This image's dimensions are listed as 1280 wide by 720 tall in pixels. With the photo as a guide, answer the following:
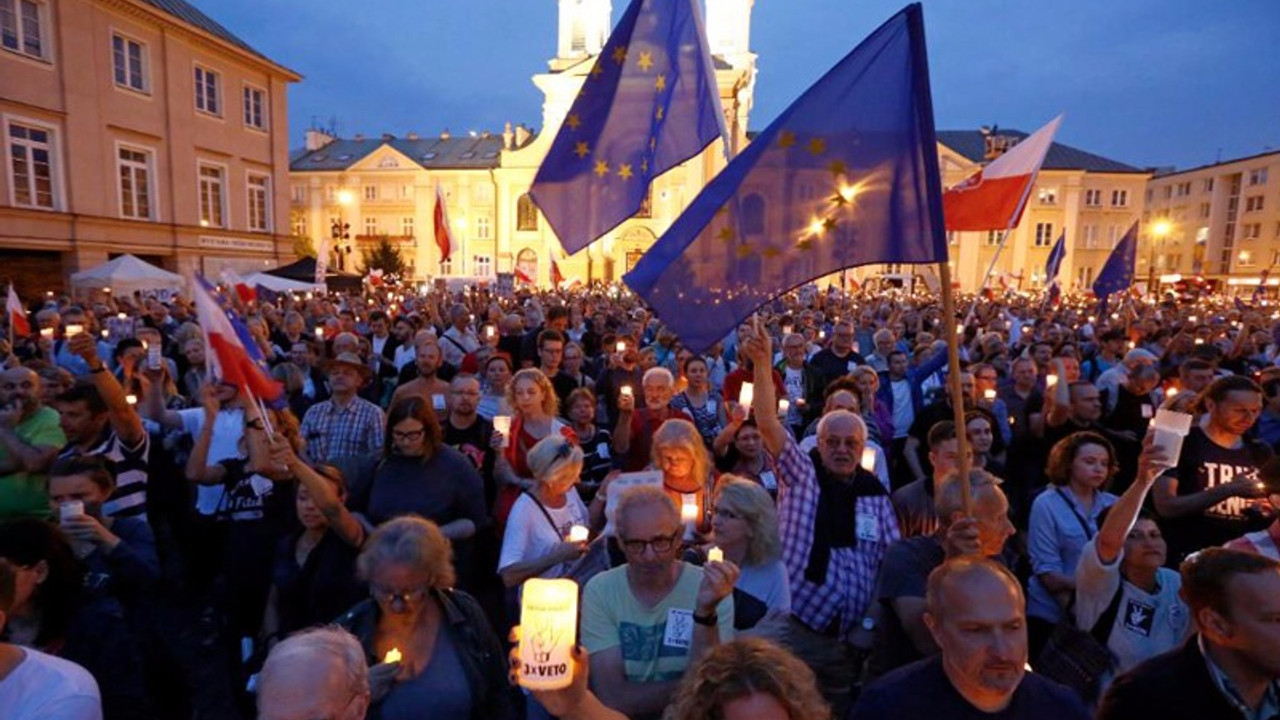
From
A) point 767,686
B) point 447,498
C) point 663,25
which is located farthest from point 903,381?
point 767,686

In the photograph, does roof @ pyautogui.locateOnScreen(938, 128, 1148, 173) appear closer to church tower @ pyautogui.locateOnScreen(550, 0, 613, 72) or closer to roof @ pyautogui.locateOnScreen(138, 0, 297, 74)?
church tower @ pyautogui.locateOnScreen(550, 0, 613, 72)

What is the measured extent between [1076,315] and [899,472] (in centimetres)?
1606

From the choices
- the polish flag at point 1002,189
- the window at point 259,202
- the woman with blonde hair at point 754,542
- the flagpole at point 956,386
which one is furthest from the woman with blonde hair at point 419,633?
the window at point 259,202

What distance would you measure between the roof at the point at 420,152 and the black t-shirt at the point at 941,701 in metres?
65.2

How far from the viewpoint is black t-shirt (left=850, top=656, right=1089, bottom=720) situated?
213 centimetres

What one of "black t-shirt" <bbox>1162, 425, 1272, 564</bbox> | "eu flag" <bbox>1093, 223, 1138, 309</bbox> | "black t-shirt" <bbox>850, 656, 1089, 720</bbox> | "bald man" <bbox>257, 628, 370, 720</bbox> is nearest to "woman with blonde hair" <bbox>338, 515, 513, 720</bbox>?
"bald man" <bbox>257, 628, 370, 720</bbox>

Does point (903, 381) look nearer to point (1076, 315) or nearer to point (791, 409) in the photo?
point (791, 409)

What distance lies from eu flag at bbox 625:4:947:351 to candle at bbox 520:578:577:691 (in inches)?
64.2

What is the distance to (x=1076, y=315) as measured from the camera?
64.8ft

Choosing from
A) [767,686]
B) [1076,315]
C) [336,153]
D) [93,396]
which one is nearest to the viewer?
[767,686]

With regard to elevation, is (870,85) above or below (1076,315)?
above

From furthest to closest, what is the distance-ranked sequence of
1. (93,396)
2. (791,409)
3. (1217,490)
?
(791,409), (93,396), (1217,490)

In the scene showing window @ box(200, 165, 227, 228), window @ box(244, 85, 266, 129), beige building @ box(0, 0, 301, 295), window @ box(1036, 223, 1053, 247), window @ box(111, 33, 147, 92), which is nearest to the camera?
beige building @ box(0, 0, 301, 295)

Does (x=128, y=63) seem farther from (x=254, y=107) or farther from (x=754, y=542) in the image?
(x=754, y=542)
